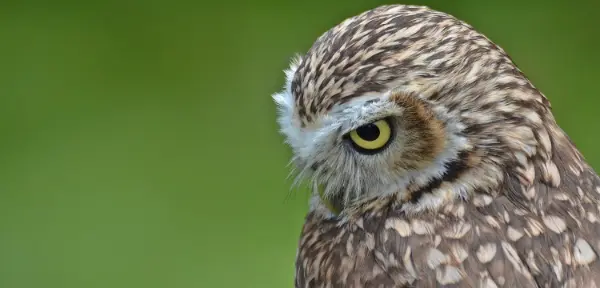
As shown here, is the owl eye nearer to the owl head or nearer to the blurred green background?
the owl head

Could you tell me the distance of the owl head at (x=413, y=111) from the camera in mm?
1200

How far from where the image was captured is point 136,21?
3.10 m

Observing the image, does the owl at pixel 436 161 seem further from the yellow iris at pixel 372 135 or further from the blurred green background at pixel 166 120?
the blurred green background at pixel 166 120

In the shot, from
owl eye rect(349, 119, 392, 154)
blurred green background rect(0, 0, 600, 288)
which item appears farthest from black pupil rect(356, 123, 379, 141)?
blurred green background rect(0, 0, 600, 288)

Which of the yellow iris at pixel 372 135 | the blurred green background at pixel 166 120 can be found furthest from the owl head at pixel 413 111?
the blurred green background at pixel 166 120

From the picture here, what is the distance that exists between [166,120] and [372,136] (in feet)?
6.43

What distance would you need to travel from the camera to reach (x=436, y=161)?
1.25 metres

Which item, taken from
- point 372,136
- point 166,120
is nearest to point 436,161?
point 372,136

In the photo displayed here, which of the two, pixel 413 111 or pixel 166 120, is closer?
pixel 413 111

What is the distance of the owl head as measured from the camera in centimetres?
120

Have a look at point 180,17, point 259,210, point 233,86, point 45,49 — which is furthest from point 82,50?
point 259,210

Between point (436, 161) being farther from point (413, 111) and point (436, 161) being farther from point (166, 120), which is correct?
point (166, 120)

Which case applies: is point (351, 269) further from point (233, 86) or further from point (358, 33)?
point (233, 86)

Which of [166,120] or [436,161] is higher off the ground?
[436,161]
